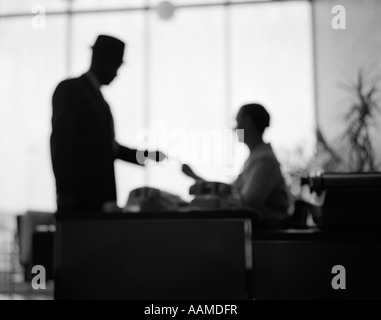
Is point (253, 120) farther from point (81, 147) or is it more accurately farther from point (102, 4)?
point (102, 4)

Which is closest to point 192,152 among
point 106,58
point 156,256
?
point 106,58

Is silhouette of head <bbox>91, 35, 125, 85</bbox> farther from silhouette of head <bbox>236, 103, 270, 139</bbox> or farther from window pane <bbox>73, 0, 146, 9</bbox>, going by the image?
window pane <bbox>73, 0, 146, 9</bbox>

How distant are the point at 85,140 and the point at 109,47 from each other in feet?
1.40

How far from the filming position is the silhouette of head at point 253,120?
222 centimetres

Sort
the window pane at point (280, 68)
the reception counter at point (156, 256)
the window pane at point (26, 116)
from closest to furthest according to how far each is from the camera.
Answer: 1. the reception counter at point (156, 256)
2. the window pane at point (26, 116)
3. the window pane at point (280, 68)

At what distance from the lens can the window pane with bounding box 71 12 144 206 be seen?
16.5ft

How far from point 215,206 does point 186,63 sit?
3.70m

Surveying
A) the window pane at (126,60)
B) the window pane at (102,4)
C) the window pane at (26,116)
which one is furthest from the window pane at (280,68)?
the window pane at (26,116)

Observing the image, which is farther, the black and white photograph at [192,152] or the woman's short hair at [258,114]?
the woman's short hair at [258,114]

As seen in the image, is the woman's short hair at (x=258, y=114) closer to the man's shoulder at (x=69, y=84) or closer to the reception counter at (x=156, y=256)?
the man's shoulder at (x=69, y=84)

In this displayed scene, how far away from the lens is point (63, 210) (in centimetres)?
137

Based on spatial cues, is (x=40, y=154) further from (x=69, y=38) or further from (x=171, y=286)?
(x=171, y=286)

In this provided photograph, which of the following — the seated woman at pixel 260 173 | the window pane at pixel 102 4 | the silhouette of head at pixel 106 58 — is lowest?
the seated woman at pixel 260 173
